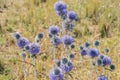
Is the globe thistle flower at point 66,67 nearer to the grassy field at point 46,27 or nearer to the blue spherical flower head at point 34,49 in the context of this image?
the blue spherical flower head at point 34,49

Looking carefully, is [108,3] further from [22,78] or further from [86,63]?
[22,78]

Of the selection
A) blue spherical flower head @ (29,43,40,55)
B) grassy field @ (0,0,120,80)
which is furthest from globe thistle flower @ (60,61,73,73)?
grassy field @ (0,0,120,80)

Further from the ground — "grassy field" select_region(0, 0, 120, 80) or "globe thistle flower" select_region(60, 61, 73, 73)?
"globe thistle flower" select_region(60, 61, 73, 73)

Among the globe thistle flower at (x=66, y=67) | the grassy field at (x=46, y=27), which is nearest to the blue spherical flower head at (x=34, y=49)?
the globe thistle flower at (x=66, y=67)

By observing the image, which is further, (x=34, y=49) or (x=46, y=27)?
(x=46, y=27)

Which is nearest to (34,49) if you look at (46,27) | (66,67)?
(66,67)

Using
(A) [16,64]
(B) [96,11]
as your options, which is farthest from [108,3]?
(A) [16,64]

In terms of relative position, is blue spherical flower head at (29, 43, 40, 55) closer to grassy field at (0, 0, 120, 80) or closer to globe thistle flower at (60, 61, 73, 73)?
globe thistle flower at (60, 61, 73, 73)

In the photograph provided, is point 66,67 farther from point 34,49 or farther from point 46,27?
point 46,27
